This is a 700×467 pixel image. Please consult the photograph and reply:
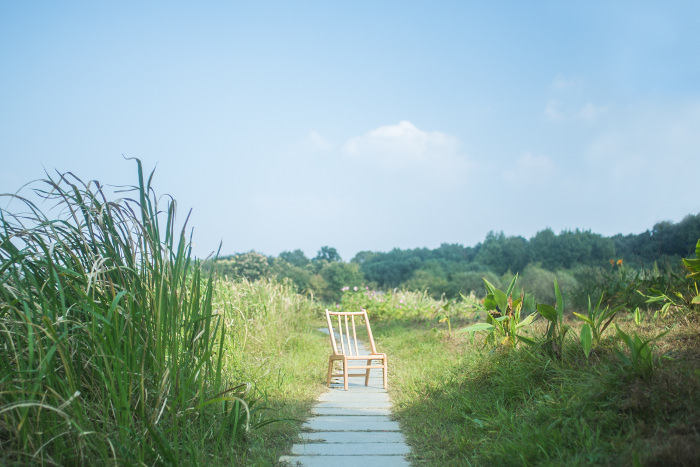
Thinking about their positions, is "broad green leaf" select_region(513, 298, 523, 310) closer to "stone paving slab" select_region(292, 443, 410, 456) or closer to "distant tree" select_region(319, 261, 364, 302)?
"stone paving slab" select_region(292, 443, 410, 456)

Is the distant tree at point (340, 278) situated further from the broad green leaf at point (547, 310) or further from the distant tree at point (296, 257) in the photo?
the broad green leaf at point (547, 310)

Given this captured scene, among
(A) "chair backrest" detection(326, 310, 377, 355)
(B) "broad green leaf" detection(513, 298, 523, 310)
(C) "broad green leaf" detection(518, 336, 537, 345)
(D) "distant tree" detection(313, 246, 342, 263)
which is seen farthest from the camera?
(D) "distant tree" detection(313, 246, 342, 263)

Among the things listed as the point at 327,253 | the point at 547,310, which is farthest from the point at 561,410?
the point at 327,253

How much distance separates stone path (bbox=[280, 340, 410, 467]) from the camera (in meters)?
2.41

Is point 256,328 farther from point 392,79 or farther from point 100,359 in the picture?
point 392,79

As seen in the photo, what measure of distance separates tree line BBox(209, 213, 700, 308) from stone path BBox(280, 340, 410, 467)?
1678 cm

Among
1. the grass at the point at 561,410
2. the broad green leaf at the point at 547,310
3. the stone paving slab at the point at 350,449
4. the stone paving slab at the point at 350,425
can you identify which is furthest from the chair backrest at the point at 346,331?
the broad green leaf at the point at 547,310

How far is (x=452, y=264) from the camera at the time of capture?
37.6 m

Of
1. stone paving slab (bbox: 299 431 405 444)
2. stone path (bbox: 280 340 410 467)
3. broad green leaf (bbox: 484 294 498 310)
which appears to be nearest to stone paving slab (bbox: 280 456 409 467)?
stone path (bbox: 280 340 410 467)

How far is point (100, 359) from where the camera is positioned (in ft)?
6.37

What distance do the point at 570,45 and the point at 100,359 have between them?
1208 centimetres

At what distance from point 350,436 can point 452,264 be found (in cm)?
3587

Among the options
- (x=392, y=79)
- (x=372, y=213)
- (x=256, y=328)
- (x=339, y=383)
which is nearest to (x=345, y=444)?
(x=339, y=383)

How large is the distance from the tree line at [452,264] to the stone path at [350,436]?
16776 millimetres
